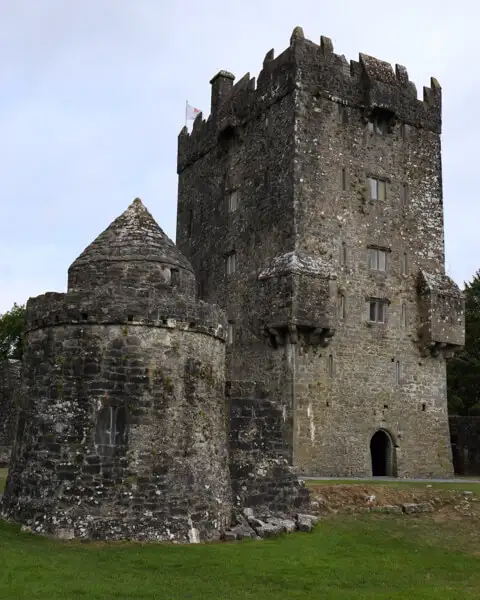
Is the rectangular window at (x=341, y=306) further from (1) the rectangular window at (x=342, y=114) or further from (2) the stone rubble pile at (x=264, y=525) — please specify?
(2) the stone rubble pile at (x=264, y=525)

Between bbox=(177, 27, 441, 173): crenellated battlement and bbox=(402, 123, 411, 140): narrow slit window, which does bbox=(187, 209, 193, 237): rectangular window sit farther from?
bbox=(402, 123, 411, 140): narrow slit window

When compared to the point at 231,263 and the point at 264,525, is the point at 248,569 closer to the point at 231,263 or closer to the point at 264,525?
the point at 264,525

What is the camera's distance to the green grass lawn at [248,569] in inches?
488

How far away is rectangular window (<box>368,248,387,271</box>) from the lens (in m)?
34.6

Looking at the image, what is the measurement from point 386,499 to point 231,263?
57.1 ft

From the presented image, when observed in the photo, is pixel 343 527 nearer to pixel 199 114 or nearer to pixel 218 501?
pixel 218 501

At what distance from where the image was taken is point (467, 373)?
51.3m

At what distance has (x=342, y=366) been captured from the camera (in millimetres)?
32750

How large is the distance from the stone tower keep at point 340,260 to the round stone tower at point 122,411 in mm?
13748

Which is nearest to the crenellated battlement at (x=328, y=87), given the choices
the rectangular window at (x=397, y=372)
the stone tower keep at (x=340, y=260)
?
the stone tower keep at (x=340, y=260)

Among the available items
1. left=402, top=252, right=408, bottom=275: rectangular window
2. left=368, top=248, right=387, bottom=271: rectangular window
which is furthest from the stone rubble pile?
left=402, top=252, right=408, bottom=275: rectangular window

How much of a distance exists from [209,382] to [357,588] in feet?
20.1

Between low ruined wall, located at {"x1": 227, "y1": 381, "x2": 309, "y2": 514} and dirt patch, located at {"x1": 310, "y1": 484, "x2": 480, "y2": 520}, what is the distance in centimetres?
130

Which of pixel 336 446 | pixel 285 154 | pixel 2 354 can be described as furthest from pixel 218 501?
pixel 2 354
